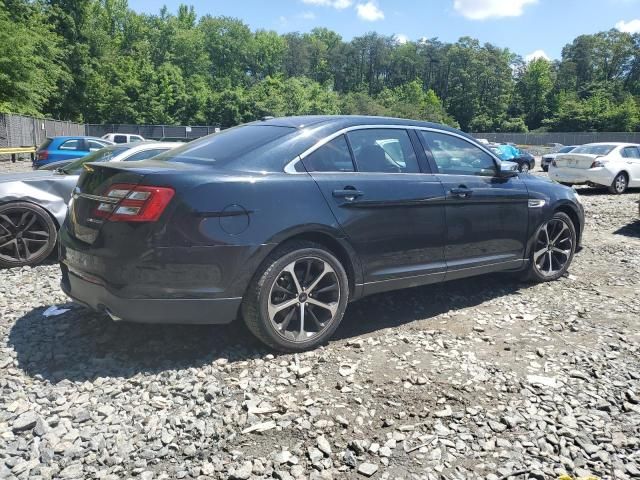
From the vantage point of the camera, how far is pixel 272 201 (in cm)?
343

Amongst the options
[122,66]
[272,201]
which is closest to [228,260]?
[272,201]

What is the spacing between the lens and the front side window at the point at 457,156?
4.50 meters

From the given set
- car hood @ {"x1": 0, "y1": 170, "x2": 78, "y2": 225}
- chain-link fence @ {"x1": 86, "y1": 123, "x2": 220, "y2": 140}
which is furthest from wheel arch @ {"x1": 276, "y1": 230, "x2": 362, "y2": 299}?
chain-link fence @ {"x1": 86, "y1": 123, "x2": 220, "y2": 140}

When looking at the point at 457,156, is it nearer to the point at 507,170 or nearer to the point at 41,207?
the point at 507,170

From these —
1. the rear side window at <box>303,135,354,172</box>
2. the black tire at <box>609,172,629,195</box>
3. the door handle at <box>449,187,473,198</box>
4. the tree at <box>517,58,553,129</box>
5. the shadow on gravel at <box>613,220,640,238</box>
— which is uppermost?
the tree at <box>517,58,553,129</box>

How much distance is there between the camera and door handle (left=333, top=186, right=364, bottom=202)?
3.71 metres

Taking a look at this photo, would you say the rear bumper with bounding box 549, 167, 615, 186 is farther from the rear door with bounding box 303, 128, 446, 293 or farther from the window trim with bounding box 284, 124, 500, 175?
the rear door with bounding box 303, 128, 446, 293

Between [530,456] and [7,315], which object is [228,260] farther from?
[7,315]

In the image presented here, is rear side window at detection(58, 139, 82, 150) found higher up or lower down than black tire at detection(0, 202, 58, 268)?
higher up

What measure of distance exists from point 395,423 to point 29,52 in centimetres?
3385

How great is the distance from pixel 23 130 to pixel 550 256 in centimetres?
3158

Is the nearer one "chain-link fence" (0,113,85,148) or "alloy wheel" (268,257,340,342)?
"alloy wheel" (268,257,340,342)

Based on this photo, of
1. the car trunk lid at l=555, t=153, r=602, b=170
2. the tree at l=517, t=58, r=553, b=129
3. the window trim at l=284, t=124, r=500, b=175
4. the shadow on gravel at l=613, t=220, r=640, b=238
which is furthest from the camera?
the tree at l=517, t=58, r=553, b=129

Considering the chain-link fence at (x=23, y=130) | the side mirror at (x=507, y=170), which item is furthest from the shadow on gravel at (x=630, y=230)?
the chain-link fence at (x=23, y=130)
